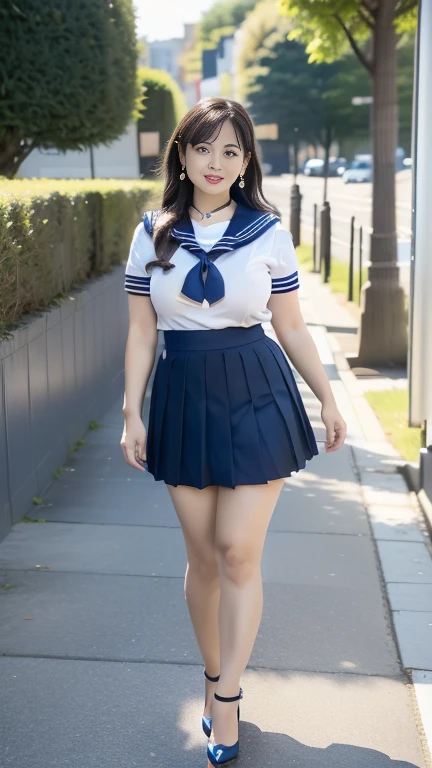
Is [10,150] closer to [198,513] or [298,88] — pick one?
[198,513]

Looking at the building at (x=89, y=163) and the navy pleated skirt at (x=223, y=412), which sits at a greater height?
the building at (x=89, y=163)

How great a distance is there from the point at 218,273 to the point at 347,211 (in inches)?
1518

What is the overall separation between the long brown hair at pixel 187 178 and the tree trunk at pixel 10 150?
20.4 ft

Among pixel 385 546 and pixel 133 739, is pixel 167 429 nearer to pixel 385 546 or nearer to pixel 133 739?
pixel 133 739

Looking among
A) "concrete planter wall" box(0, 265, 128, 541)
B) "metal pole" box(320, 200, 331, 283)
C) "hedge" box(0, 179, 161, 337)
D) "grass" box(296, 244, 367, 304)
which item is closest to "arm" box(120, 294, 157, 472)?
"hedge" box(0, 179, 161, 337)

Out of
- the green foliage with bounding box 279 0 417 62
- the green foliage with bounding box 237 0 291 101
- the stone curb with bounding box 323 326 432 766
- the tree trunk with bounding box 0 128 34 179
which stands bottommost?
the stone curb with bounding box 323 326 432 766

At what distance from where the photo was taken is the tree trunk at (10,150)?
945cm

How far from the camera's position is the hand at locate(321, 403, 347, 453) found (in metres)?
3.45

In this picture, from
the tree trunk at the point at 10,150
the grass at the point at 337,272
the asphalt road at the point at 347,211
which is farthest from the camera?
the asphalt road at the point at 347,211

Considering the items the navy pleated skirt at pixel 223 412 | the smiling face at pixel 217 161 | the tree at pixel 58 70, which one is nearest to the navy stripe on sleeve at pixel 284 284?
the navy pleated skirt at pixel 223 412

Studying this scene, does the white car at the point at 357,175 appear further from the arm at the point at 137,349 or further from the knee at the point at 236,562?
the knee at the point at 236,562

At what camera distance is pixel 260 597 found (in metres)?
3.36

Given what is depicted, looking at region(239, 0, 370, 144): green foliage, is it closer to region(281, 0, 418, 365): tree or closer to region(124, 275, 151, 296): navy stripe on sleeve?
A: region(281, 0, 418, 365): tree

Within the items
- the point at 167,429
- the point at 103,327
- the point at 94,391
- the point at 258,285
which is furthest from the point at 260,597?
the point at 103,327
